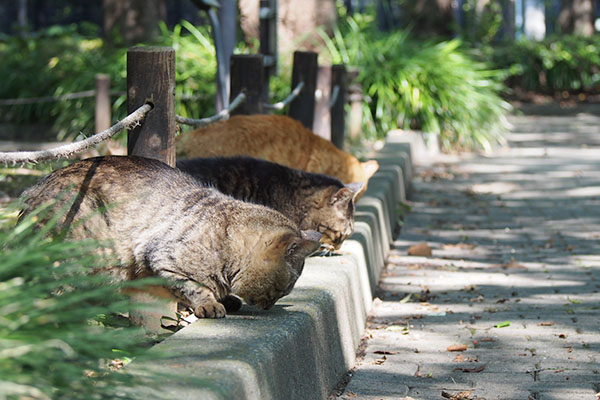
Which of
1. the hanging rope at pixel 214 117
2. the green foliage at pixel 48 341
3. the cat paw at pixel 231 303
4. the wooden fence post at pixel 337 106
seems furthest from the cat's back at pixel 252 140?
the green foliage at pixel 48 341

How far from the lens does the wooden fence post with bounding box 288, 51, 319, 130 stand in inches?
320

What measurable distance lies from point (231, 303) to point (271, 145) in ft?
8.56

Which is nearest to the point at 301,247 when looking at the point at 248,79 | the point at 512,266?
the point at 248,79

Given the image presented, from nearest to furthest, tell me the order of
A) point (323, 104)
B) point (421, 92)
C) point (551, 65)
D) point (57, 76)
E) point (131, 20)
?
point (323, 104)
point (421, 92)
point (57, 76)
point (131, 20)
point (551, 65)

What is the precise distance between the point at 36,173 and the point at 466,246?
13.3 feet

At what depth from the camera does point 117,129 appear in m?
3.74

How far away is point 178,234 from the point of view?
377cm

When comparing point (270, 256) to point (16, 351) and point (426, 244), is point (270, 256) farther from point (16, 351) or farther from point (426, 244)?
point (426, 244)

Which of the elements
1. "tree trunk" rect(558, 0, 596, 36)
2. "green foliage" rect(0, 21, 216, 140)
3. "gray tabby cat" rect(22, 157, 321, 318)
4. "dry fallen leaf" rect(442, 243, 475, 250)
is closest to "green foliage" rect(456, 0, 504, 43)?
"tree trunk" rect(558, 0, 596, 36)

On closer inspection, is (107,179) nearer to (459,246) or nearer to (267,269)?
(267,269)

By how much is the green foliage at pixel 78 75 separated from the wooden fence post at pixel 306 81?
3.27 metres

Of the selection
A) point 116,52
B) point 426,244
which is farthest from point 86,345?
point 116,52

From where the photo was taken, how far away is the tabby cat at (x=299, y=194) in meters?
5.17

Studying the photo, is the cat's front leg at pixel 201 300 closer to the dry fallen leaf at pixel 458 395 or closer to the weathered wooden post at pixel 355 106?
the dry fallen leaf at pixel 458 395
